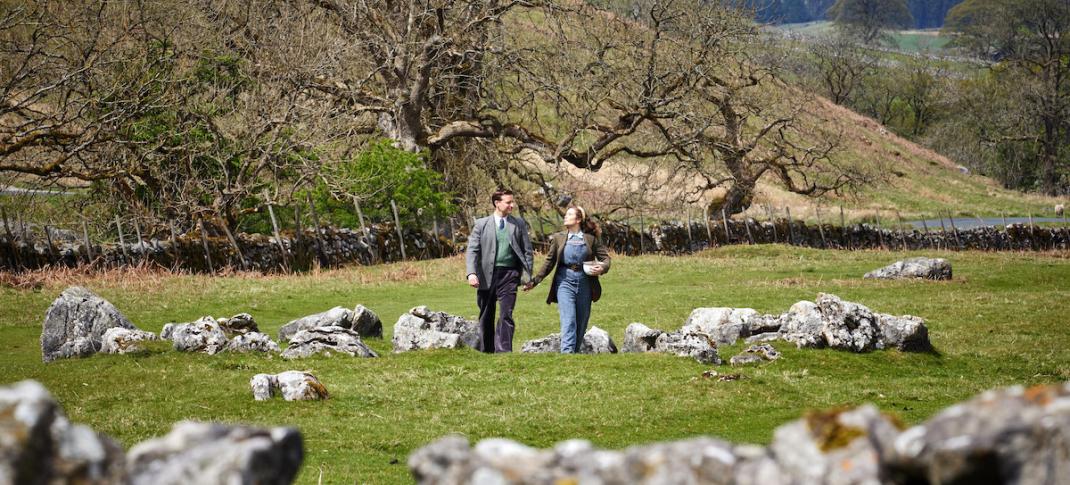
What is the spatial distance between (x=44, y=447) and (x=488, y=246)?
46.4 feet

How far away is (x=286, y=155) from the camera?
1548 inches

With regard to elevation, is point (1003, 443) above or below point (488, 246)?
below

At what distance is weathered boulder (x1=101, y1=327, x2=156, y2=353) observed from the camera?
54.1 feet

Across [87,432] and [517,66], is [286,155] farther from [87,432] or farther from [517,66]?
[87,432]

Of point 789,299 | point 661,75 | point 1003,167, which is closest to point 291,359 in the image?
point 789,299

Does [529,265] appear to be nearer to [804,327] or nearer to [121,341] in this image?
[804,327]

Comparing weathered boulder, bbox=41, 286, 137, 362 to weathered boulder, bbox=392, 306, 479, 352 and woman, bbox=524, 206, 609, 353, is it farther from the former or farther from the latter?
woman, bbox=524, 206, 609, 353

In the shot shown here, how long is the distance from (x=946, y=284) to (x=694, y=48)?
71.8ft

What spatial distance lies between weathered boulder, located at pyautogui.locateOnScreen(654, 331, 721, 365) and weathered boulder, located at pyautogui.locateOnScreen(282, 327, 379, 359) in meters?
4.43

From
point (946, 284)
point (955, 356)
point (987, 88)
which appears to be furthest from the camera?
point (987, 88)

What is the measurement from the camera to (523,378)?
1480cm

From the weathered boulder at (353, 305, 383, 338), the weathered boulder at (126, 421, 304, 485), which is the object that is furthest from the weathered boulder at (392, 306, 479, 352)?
the weathered boulder at (126, 421, 304, 485)

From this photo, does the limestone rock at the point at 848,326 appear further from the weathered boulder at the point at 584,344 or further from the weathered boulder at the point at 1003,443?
the weathered boulder at the point at 1003,443

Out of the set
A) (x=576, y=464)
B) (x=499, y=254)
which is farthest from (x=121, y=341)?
(x=576, y=464)
